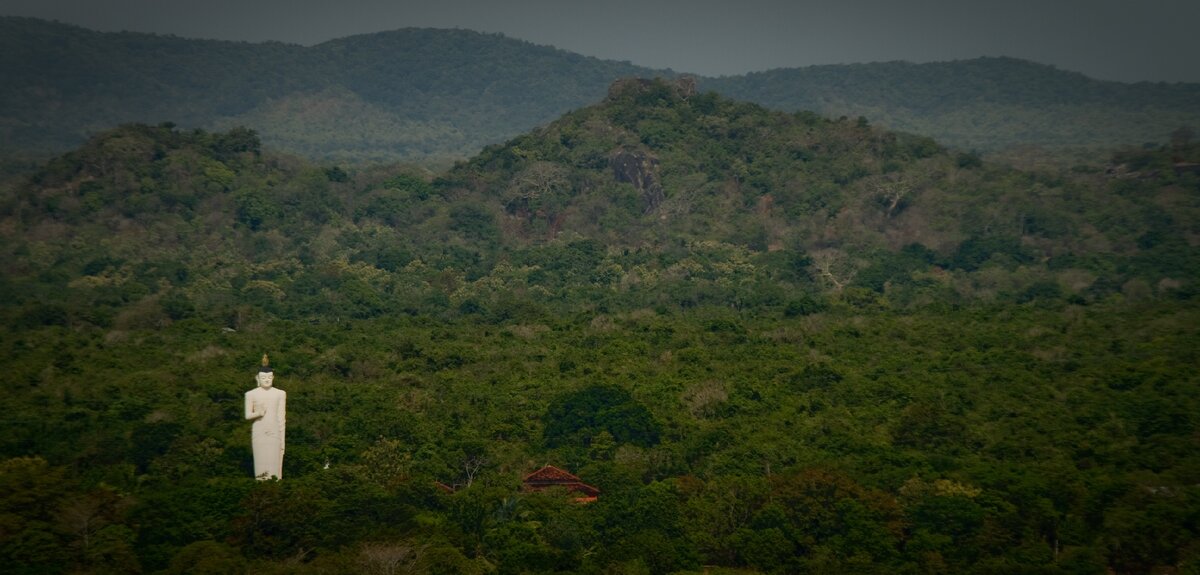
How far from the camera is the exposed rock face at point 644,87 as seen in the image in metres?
84.1

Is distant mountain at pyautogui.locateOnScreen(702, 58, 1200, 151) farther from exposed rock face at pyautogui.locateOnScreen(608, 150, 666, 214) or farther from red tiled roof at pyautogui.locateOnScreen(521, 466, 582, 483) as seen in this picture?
red tiled roof at pyautogui.locateOnScreen(521, 466, 582, 483)

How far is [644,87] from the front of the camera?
8450 cm

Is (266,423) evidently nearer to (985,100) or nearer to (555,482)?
(555,482)

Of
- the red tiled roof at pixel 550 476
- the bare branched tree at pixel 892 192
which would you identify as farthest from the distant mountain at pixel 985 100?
the red tiled roof at pixel 550 476

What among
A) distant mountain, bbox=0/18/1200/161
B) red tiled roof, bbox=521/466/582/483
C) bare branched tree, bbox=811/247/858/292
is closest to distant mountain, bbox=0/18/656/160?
distant mountain, bbox=0/18/1200/161

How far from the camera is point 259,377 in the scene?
2936 cm

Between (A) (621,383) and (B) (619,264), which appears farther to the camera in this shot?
(B) (619,264)

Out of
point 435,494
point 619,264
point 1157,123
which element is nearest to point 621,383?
point 435,494

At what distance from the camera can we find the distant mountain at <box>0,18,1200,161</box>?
12738 cm

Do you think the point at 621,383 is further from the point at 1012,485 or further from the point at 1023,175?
the point at 1023,175

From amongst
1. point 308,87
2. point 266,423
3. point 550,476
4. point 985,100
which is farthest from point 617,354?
point 308,87

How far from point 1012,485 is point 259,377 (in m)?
14.2

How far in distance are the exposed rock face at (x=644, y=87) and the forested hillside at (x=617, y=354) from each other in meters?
0.68

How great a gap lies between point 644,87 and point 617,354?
136ft
